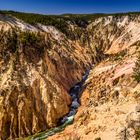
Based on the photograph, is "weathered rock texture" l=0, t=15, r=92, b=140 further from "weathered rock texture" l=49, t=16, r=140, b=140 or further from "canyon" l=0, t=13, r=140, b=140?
"weathered rock texture" l=49, t=16, r=140, b=140

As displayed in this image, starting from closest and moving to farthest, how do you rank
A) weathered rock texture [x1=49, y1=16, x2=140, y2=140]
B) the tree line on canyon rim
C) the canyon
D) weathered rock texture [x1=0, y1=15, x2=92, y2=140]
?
weathered rock texture [x1=49, y1=16, x2=140, y2=140]
the canyon
weathered rock texture [x1=0, y1=15, x2=92, y2=140]
the tree line on canyon rim

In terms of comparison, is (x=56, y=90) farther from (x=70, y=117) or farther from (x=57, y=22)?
(x=57, y=22)

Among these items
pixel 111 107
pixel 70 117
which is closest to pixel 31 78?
pixel 70 117

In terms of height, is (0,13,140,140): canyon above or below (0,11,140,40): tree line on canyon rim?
below

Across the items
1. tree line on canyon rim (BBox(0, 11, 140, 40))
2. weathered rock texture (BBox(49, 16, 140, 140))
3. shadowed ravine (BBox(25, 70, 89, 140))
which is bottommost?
shadowed ravine (BBox(25, 70, 89, 140))

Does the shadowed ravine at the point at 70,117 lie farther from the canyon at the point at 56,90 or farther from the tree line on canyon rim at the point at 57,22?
the tree line on canyon rim at the point at 57,22

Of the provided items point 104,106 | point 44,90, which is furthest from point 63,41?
point 104,106

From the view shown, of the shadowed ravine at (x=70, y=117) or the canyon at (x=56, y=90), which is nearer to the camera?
the canyon at (x=56, y=90)

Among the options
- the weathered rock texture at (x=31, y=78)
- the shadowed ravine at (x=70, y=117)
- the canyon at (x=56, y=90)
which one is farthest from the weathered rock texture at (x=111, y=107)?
the weathered rock texture at (x=31, y=78)

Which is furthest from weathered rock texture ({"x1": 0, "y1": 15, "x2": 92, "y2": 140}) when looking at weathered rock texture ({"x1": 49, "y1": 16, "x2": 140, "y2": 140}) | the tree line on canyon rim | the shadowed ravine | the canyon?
the tree line on canyon rim
